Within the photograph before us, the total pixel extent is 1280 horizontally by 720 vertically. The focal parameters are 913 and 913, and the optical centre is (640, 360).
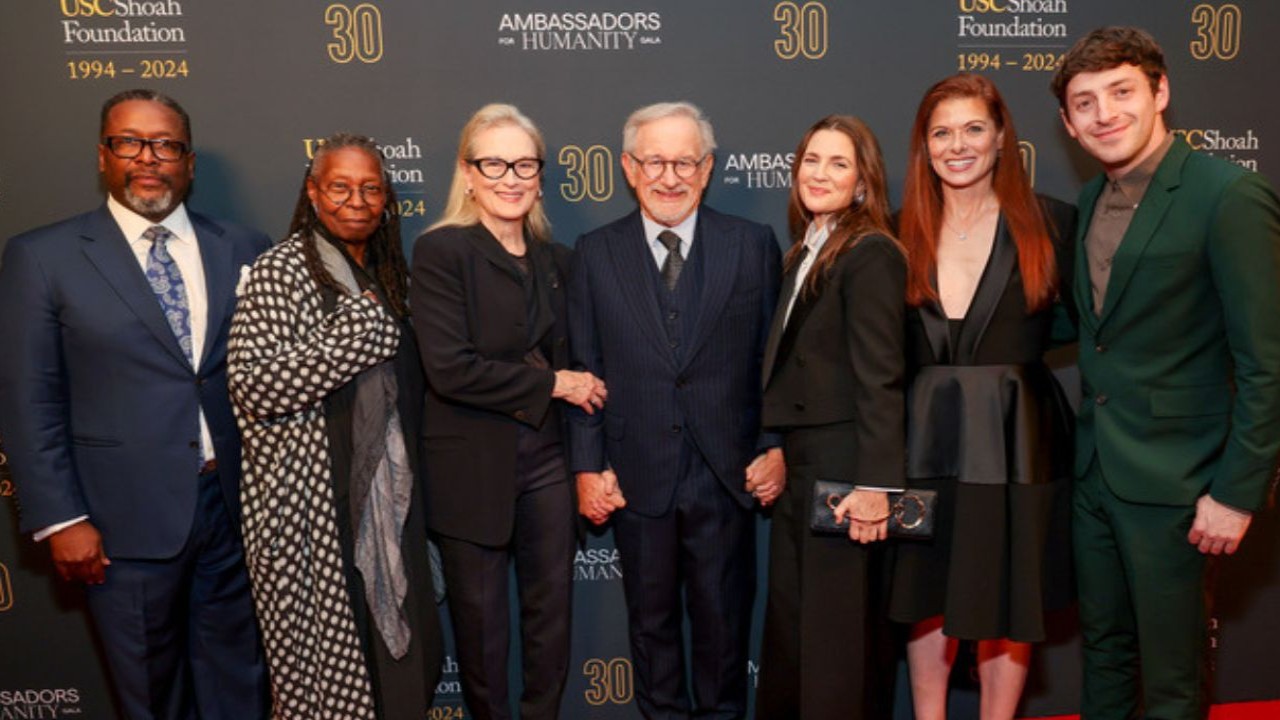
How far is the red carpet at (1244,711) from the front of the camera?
3.64m

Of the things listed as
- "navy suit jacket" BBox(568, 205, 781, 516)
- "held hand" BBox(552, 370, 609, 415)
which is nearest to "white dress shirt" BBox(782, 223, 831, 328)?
"navy suit jacket" BBox(568, 205, 781, 516)

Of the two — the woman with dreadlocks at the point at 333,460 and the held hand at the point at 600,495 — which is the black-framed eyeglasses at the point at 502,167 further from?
the held hand at the point at 600,495

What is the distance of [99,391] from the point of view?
281 centimetres

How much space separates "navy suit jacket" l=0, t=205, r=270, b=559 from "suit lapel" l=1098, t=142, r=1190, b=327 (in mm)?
2650

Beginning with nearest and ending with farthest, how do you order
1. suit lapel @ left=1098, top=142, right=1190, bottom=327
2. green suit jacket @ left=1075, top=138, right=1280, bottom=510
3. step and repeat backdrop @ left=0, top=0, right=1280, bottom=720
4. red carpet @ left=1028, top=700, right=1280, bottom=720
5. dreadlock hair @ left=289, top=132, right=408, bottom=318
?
green suit jacket @ left=1075, top=138, right=1280, bottom=510, suit lapel @ left=1098, top=142, right=1190, bottom=327, dreadlock hair @ left=289, top=132, right=408, bottom=318, step and repeat backdrop @ left=0, top=0, right=1280, bottom=720, red carpet @ left=1028, top=700, right=1280, bottom=720

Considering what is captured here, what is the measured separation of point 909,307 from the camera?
2660 mm

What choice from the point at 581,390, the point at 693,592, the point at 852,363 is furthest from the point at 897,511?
the point at 581,390

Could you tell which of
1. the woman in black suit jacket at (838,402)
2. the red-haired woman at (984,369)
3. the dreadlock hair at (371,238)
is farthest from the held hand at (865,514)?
the dreadlock hair at (371,238)

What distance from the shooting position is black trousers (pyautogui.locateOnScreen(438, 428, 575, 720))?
2947 millimetres

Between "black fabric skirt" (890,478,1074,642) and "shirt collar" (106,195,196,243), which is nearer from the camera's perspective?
"black fabric skirt" (890,478,1074,642)

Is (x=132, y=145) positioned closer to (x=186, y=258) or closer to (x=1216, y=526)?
(x=186, y=258)

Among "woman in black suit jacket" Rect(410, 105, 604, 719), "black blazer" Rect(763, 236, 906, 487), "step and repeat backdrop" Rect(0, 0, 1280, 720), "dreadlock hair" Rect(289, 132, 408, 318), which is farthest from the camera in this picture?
"step and repeat backdrop" Rect(0, 0, 1280, 720)

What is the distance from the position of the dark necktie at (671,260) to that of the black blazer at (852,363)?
0.37 metres

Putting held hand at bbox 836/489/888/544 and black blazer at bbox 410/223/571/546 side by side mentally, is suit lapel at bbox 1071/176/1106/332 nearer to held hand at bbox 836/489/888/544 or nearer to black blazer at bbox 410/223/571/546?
held hand at bbox 836/489/888/544
